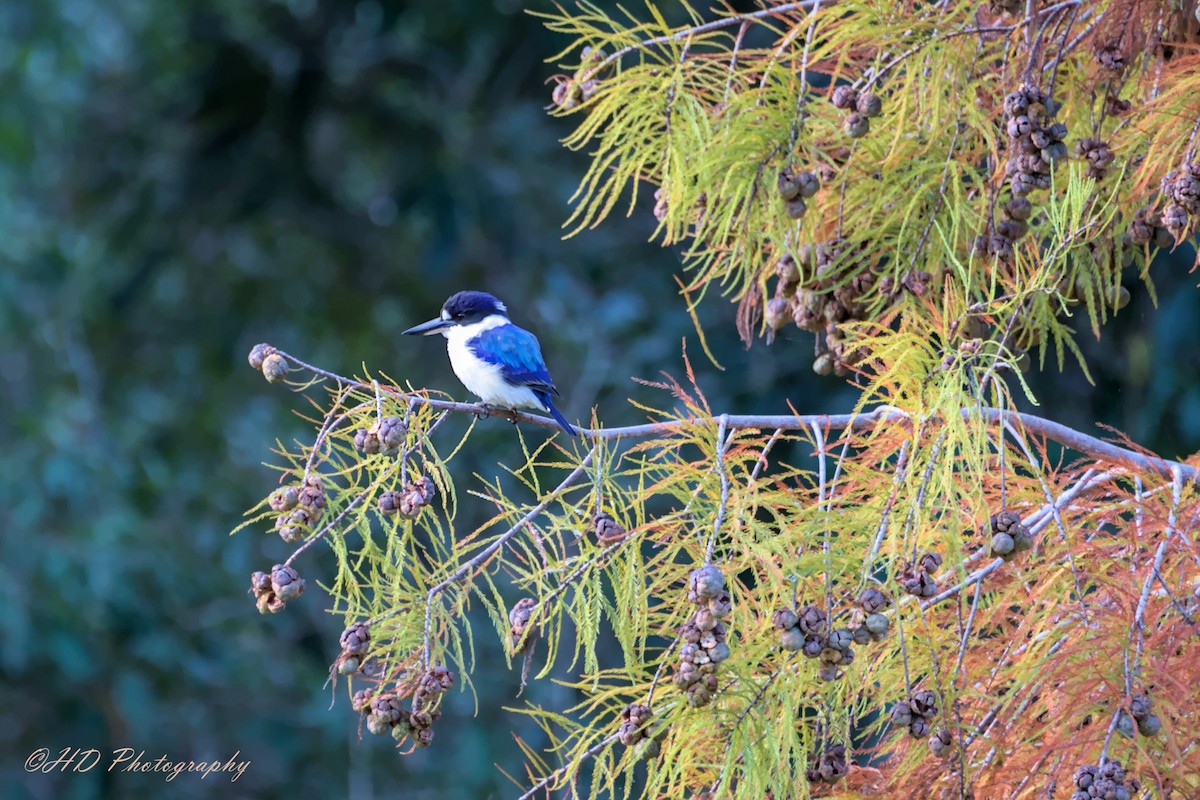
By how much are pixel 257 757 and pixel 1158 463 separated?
16.0ft

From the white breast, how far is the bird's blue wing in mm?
12

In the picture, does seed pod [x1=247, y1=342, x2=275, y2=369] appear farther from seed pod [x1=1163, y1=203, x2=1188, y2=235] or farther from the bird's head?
the bird's head

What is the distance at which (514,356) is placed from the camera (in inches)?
119

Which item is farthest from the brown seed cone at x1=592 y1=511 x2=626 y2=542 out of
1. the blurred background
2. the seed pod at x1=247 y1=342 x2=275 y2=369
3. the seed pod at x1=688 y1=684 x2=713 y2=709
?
the blurred background

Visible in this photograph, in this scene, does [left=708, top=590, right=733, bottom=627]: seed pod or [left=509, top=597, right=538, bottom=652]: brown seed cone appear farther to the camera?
[left=509, top=597, right=538, bottom=652]: brown seed cone

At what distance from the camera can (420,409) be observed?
1858 mm

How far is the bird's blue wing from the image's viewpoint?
2.98 metres

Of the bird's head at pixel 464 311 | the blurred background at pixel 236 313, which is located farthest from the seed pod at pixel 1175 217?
the blurred background at pixel 236 313

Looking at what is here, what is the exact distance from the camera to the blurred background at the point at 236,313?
516 cm

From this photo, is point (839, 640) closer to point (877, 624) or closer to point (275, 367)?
point (877, 624)

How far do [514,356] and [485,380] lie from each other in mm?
75

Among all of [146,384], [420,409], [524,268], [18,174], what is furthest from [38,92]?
[420,409]

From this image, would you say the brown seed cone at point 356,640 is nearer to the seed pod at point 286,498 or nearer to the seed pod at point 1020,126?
the seed pod at point 286,498

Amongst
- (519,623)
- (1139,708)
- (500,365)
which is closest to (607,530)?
(519,623)
